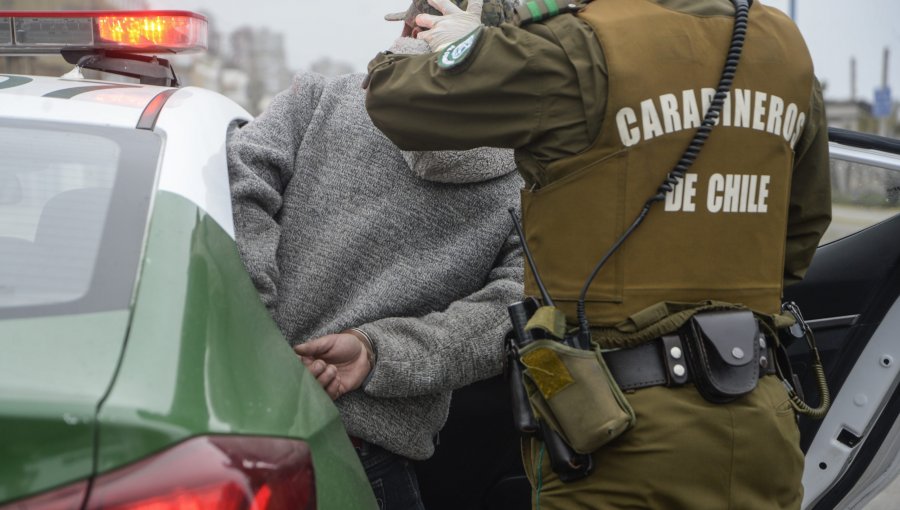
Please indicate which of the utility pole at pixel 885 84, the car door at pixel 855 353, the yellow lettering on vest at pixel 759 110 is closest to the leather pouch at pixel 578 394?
the yellow lettering on vest at pixel 759 110

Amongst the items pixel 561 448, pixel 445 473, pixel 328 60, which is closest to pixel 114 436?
pixel 561 448

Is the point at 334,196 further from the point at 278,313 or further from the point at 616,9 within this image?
the point at 616,9

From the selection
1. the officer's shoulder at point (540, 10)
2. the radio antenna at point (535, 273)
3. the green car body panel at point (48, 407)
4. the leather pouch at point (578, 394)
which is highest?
the officer's shoulder at point (540, 10)

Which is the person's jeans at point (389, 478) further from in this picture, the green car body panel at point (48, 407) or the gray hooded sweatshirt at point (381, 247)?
the green car body panel at point (48, 407)

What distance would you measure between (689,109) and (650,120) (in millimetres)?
77

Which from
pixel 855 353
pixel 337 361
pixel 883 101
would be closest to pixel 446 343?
pixel 337 361

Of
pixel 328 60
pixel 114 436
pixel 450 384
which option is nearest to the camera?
pixel 114 436

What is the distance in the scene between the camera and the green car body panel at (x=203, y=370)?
3.32ft

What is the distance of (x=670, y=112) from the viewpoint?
5.37 feet

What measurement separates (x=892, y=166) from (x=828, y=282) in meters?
0.38

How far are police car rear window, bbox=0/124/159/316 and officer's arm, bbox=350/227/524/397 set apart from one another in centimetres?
64

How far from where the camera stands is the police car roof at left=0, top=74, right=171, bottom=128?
4.89 ft

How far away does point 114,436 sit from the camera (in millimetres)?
983

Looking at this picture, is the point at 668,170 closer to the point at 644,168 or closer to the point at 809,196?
the point at 644,168
